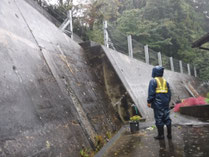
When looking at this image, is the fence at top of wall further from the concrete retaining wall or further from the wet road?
the wet road

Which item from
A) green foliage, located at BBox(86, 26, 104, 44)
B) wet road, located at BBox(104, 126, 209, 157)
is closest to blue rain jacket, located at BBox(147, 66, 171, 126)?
wet road, located at BBox(104, 126, 209, 157)

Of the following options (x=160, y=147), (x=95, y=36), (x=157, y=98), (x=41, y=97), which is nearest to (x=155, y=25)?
(x=95, y=36)

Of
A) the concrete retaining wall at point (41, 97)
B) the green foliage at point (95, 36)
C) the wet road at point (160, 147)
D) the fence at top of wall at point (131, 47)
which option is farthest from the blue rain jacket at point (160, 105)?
the green foliage at point (95, 36)

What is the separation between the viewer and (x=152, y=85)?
4.40 m

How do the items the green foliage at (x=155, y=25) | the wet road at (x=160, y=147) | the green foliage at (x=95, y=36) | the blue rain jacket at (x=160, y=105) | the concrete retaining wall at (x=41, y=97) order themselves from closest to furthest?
1. the concrete retaining wall at (x=41, y=97)
2. the wet road at (x=160, y=147)
3. the blue rain jacket at (x=160, y=105)
4. the green foliage at (x=95, y=36)
5. the green foliage at (x=155, y=25)

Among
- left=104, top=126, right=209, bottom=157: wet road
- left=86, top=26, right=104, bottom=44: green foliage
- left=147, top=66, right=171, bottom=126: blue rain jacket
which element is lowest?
left=104, top=126, right=209, bottom=157: wet road

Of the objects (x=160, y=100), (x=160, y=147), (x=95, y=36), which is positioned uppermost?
(x=95, y=36)

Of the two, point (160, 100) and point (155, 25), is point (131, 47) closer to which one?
point (160, 100)

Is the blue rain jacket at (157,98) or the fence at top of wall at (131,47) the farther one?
the fence at top of wall at (131,47)

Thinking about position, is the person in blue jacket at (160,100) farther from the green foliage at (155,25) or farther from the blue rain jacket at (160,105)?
the green foliage at (155,25)

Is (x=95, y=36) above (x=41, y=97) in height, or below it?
above

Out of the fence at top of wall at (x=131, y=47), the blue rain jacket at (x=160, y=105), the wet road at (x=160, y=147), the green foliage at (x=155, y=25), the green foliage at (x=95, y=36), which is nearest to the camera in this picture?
the wet road at (x=160, y=147)

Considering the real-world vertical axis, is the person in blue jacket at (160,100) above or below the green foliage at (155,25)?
below

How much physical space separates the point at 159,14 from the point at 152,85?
26521mm
